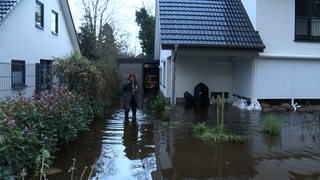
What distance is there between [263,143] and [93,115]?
17.8ft

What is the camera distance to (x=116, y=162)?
695 cm

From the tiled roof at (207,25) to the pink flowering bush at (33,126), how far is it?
704 cm

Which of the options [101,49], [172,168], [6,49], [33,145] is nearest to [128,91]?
[6,49]

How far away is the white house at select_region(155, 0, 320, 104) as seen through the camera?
15078mm

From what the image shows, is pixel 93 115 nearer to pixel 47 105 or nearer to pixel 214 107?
pixel 47 105

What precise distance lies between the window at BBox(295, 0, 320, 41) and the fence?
1023 centimetres

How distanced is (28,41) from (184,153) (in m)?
10.1

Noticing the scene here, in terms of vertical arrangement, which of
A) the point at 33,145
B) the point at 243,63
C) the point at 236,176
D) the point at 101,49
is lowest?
the point at 236,176

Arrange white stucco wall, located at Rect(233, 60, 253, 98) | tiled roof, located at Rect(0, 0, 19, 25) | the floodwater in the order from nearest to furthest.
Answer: the floodwater < tiled roof, located at Rect(0, 0, 19, 25) < white stucco wall, located at Rect(233, 60, 253, 98)

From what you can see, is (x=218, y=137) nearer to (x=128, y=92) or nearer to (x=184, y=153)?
(x=184, y=153)

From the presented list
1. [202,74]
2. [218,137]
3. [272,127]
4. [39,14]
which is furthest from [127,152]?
[39,14]

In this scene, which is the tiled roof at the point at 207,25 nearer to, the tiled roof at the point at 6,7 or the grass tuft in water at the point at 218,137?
the tiled roof at the point at 6,7

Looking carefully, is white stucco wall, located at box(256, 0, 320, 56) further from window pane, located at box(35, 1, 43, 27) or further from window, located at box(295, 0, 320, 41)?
window pane, located at box(35, 1, 43, 27)

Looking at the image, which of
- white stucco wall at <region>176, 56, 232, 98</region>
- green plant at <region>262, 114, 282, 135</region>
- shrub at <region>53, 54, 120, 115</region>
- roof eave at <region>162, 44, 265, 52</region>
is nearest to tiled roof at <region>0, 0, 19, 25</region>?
shrub at <region>53, 54, 120, 115</region>
